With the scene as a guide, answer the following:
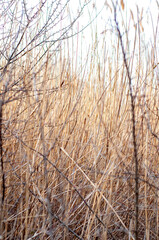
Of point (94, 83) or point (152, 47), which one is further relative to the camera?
point (94, 83)

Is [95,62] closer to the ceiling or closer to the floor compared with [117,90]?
closer to the ceiling

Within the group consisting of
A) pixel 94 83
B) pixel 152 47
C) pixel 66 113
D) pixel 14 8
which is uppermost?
pixel 14 8

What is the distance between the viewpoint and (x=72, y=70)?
1.17m

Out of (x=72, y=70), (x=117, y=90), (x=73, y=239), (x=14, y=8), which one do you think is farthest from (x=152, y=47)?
(x=73, y=239)

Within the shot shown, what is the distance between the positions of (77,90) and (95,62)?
0.15 meters


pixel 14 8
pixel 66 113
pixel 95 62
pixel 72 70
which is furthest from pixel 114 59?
pixel 14 8

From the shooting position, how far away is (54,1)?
93 cm

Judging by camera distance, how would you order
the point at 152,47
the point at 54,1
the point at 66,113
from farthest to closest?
the point at 66,113, the point at 152,47, the point at 54,1

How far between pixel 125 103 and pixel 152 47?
25 cm

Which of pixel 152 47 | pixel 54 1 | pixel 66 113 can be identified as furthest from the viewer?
pixel 66 113

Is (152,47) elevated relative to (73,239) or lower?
elevated

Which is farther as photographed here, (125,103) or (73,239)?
(125,103)

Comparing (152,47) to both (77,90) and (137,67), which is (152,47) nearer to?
(137,67)

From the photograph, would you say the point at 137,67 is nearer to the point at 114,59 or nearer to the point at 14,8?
the point at 114,59
